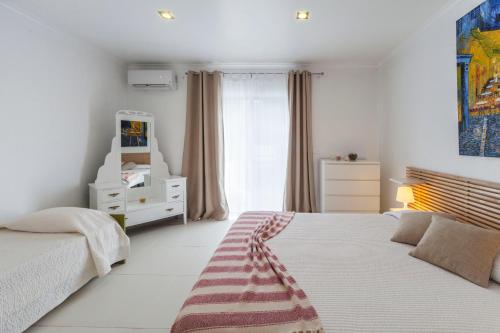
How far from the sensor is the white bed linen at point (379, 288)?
1.06 meters

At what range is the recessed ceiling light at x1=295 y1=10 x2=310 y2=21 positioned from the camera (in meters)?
2.55

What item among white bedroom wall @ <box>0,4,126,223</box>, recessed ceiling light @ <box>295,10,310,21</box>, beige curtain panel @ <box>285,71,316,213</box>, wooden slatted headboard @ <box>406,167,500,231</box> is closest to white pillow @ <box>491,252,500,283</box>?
wooden slatted headboard @ <box>406,167,500,231</box>

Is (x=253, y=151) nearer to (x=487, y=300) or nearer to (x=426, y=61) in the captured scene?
(x=426, y=61)

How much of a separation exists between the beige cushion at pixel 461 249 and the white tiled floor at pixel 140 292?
1.79 metres

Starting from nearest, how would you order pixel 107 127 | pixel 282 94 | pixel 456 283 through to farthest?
pixel 456 283
pixel 107 127
pixel 282 94

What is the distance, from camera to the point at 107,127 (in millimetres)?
3846

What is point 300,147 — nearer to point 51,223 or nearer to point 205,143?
point 205,143

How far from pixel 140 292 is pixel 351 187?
298cm

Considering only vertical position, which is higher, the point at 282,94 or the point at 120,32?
the point at 120,32

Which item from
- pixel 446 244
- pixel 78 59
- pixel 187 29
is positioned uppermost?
pixel 187 29

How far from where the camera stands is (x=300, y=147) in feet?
13.5

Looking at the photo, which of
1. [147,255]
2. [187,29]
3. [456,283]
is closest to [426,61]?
[456,283]

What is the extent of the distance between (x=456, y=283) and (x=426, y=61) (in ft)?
7.92

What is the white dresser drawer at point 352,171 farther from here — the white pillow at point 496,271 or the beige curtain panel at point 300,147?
the white pillow at point 496,271
